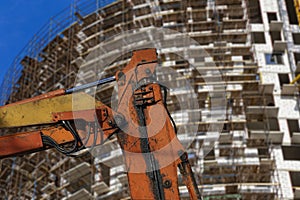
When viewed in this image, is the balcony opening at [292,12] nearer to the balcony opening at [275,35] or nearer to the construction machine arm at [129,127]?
the balcony opening at [275,35]

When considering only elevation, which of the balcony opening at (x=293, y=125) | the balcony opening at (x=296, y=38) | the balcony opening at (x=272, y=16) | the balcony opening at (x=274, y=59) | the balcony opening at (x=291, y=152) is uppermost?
the balcony opening at (x=272, y=16)

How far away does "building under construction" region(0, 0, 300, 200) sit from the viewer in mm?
26516

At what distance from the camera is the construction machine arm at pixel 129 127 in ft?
25.0

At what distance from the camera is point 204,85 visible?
2892 centimetres

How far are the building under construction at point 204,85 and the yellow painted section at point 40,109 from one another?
14524 mm

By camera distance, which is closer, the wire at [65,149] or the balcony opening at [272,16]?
the wire at [65,149]

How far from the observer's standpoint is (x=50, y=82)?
3528 centimetres

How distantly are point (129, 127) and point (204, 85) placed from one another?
837 inches

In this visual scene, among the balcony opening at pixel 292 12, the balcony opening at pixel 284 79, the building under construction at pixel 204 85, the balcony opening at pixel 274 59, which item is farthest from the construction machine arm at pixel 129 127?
the balcony opening at pixel 292 12

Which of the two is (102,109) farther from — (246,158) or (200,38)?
(200,38)

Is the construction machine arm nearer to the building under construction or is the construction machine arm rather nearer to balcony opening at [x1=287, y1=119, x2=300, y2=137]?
the building under construction

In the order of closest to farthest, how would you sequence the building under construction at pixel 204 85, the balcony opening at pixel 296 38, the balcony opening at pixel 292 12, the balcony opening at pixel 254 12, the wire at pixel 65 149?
the wire at pixel 65 149 < the building under construction at pixel 204 85 < the balcony opening at pixel 296 38 < the balcony opening at pixel 254 12 < the balcony opening at pixel 292 12

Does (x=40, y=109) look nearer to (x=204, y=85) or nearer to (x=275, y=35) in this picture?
(x=204, y=85)

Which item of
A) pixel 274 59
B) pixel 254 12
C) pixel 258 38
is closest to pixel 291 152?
pixel 274 59
